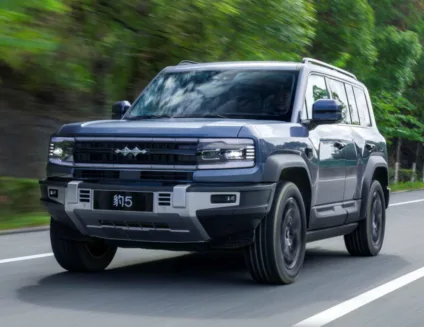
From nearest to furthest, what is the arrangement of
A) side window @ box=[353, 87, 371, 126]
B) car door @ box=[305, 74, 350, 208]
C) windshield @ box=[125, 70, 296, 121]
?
windshield @ box=[125, 70, 296, 121], car door @ box=[305, 74, 350, 208], side window @ box=[353, 87, 371, 126]

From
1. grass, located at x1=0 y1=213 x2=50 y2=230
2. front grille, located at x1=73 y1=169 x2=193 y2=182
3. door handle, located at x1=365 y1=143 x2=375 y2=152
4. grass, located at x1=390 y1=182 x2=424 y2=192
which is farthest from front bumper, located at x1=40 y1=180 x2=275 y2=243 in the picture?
grass, located at x1=390 y1=182 x2=424 y2=192

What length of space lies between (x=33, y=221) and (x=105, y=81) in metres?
4.93

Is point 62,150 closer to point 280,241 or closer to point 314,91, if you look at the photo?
point 280,241

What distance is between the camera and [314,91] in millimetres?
9406

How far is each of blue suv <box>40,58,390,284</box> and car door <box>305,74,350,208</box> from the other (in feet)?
0.06

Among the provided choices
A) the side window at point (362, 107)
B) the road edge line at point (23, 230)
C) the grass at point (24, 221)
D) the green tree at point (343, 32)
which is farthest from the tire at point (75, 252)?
the green tree at point (343, 32)

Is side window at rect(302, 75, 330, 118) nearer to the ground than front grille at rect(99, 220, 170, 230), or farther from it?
farther from it

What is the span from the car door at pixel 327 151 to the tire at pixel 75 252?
6.37ft

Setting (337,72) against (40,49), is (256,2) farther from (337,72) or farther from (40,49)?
(40,49)

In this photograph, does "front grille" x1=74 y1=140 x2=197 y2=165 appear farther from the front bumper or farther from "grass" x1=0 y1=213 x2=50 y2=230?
"grass" x1=0 y1=213 x2=50 y2=230

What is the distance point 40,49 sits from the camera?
342 inches

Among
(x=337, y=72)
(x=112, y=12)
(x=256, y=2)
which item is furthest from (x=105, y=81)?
(x=337, y=72)

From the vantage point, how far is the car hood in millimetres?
7762

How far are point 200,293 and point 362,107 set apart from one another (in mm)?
4036
